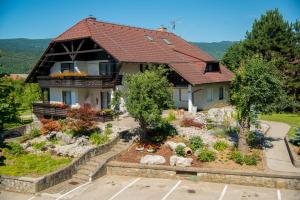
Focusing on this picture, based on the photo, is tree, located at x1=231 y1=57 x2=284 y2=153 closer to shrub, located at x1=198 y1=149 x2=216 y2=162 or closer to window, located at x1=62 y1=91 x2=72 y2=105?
shrub, located at x1=198 y1=149 x2=216 y2=162

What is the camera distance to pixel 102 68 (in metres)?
32.8

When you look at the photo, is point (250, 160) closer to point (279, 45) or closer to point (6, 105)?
point (6, 105)

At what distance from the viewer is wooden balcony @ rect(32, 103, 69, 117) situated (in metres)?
31.2

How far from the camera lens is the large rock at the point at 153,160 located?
20.2m

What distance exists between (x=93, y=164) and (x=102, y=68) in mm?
13842

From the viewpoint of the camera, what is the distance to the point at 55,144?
25.2 meters

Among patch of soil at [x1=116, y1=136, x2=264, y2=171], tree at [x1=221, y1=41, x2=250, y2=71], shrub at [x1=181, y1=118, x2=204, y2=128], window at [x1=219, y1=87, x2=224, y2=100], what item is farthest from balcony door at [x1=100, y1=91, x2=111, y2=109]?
tree at [x1=221, y1=41, x2=250, y2=71]

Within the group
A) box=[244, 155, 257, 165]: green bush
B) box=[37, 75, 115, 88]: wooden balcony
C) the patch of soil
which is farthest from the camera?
box=[37, 75, 115, 88]: wooden balcony

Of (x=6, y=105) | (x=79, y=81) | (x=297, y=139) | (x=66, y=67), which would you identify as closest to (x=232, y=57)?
(x=66, y=67)

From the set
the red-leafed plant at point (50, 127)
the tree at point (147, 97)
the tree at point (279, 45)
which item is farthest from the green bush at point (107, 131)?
the tree at point (279, 45)

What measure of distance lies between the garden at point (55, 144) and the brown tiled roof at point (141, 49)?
6509 mm

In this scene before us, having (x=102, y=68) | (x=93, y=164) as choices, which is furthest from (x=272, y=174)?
(x=102, y=68)

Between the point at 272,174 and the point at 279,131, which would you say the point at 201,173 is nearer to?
the point at 272,174

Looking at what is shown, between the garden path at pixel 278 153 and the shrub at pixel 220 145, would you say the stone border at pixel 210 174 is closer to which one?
the garden path at pixel 278 153
